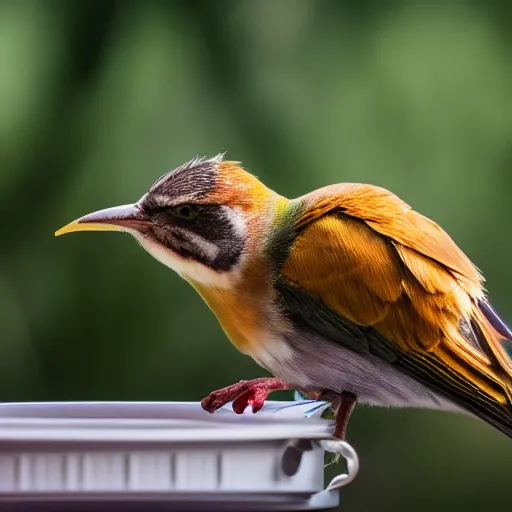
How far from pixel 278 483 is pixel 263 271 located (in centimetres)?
43

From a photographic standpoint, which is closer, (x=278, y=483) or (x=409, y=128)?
(x=278, y=483)

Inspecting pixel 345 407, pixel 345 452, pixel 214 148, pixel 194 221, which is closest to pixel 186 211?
pixel 194 221

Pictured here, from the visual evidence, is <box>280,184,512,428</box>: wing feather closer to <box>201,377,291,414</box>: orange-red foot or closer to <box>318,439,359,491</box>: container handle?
<box>201,377,291,414</box>: orange-red foot

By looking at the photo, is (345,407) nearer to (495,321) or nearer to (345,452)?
(495,321)

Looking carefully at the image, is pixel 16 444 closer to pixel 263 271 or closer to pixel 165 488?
pixel 165 488

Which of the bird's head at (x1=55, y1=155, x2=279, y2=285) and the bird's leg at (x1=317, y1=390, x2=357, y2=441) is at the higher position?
the bird's head at (x1=55, y1=155, x2=279, y2=285)

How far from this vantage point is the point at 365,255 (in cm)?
144

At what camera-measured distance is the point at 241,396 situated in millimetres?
1402

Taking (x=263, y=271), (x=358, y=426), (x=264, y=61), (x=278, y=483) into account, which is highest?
(x=264, y=61)

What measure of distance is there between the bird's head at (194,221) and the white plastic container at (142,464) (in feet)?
1.41

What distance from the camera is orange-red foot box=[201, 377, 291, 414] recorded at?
136 centimetres

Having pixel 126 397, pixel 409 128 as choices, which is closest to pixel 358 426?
pixel 126 397

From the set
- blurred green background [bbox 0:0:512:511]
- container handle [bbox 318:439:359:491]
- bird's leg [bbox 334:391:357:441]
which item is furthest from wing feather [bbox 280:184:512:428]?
blurred green background [bbox 0:0:512:511]

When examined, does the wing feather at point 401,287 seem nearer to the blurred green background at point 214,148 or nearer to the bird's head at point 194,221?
the bird's head at point 194,221
